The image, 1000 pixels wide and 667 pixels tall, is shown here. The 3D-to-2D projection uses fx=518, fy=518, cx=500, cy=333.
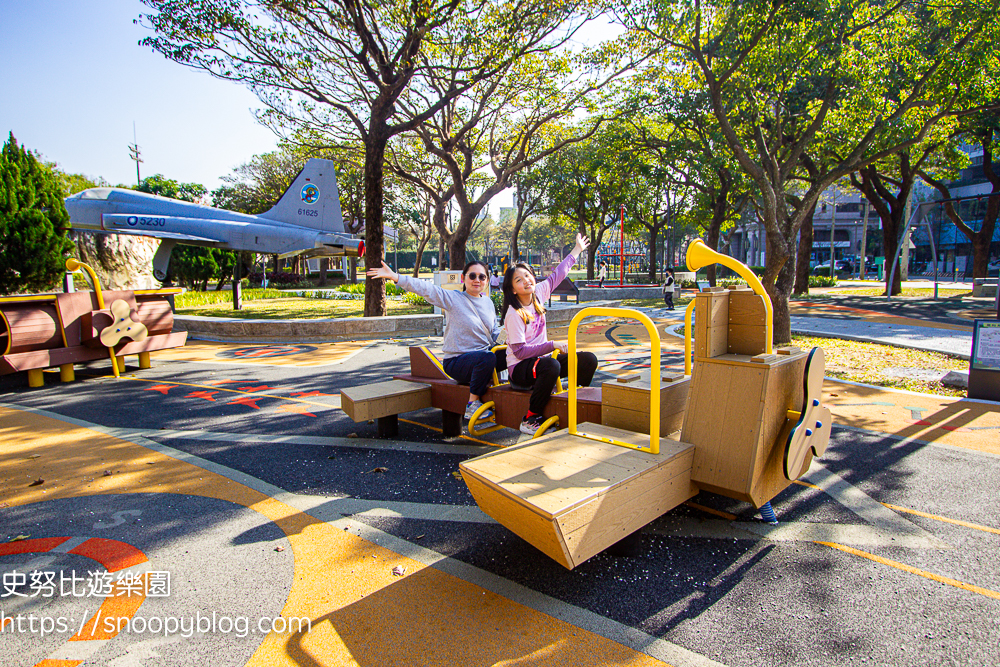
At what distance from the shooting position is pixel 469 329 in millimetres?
4988

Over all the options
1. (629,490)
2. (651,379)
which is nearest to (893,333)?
(651,379)

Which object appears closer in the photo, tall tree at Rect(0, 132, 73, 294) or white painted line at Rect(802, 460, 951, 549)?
white painted line at Rect(802, 460, 951, 549)

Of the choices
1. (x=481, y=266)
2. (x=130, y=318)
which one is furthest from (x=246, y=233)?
(x=481, y=266)

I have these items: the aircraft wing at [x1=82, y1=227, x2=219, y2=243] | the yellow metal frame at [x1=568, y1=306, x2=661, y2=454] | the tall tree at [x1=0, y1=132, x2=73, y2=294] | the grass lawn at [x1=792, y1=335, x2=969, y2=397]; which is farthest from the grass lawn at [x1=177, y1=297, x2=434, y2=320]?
the yellow metal frame at [x1=568, y1=306, x2=661, y2=454]

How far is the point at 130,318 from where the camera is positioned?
8.41 meters

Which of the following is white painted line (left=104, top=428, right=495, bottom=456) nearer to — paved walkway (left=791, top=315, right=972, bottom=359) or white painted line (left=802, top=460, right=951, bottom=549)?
white painted line (left=802, top=460, right=951, bottom=549)

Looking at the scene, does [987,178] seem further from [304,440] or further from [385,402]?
[304,440]

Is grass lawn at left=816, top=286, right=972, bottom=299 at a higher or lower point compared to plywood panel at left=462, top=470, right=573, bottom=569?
higher

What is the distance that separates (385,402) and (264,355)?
6.65 meters

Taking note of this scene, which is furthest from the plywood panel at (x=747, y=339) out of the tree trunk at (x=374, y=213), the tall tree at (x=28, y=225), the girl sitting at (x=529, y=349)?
the tall tree at (x=28, y=225)

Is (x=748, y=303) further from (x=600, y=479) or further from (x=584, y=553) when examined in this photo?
(x=584, y=553)

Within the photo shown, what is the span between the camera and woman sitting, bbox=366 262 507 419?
4.62 meters

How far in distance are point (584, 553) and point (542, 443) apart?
2.96ft

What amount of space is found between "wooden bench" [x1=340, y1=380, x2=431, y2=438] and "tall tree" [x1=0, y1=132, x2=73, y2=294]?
18210mm
